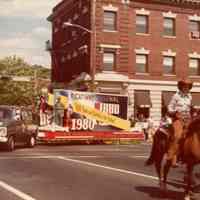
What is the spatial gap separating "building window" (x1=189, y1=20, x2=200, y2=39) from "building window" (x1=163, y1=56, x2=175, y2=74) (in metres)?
2.59

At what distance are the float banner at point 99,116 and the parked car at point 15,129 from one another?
4386mm

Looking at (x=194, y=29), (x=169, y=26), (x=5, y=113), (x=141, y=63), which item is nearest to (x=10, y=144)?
(x=5, y=113)

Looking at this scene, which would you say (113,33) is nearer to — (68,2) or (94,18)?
(94,18)

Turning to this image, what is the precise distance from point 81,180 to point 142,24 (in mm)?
35047

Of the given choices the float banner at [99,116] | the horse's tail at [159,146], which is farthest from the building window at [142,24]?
the horse's tail at [159,146]

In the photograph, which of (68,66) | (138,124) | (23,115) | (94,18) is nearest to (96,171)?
(23,115)

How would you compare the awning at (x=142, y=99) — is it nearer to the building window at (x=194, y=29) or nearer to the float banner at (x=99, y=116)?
the building window at (x=194, y=29)

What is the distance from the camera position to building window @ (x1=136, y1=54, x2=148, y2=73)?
152 ft

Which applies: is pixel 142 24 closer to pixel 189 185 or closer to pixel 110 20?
pixel 110 20

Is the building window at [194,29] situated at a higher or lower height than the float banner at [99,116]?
higher

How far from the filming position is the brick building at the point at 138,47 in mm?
44812

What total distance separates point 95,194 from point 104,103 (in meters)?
20.0

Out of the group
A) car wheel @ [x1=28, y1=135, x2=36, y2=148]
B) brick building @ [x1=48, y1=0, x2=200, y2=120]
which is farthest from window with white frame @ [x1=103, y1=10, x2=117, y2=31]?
car wheel @ [x1=28, y1=135, x2=36, y2=148]

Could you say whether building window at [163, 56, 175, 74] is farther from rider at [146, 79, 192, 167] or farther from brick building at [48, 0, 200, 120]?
rider at [146, 79, 192, 167]
